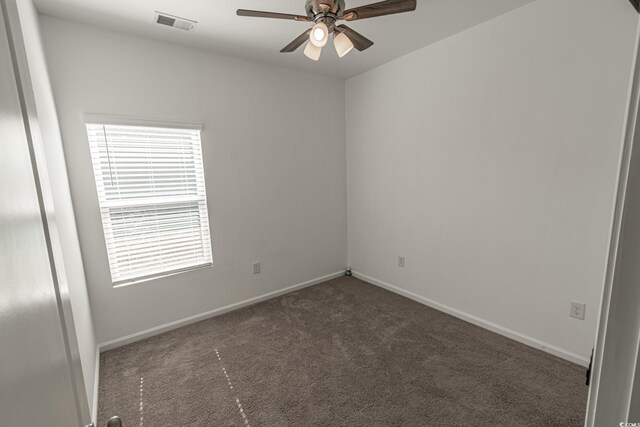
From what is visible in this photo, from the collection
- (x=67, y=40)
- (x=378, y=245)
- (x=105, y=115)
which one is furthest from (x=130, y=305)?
(x=378, y=245)

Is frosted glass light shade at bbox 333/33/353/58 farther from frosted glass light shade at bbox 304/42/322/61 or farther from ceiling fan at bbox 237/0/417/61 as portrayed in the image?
frosted glass light shade at bbox 304/42/322/61

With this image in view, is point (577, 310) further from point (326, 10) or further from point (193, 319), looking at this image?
point (193, 319)

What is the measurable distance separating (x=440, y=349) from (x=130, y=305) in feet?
8.69

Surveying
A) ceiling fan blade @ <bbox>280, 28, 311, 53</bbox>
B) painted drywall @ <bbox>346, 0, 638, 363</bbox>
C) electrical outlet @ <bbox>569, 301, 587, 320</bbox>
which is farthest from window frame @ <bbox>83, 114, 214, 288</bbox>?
electrical outlet @ <bbox>569, 301, 587, 320</bbox>

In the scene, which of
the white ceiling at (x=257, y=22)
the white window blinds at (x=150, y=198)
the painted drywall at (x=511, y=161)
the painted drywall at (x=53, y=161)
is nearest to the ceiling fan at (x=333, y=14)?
the white ceiling at (x=257, y=22)

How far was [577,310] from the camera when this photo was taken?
205 cm

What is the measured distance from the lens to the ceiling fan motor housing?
5.11 ft

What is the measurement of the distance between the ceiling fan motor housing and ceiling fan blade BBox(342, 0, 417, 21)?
0.18 ft

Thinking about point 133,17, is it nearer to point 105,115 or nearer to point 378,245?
point 105,115

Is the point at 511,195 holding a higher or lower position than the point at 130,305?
higher

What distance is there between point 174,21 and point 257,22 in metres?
0.62

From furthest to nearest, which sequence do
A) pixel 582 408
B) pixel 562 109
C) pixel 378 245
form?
pixel 378 245, pixel 562 109, pixel 582 408

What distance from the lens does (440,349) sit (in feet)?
7.52

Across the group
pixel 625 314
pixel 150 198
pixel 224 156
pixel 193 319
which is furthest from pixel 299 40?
pixel 193 319
